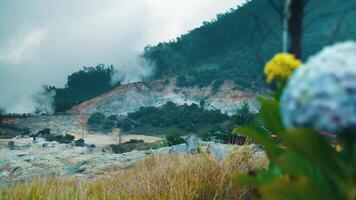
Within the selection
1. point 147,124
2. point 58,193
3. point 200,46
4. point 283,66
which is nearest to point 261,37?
point 283,66

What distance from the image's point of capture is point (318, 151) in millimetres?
1003

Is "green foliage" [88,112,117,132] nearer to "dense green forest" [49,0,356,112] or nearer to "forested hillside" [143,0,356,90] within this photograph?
"dense green forest" [49,0,356,112]

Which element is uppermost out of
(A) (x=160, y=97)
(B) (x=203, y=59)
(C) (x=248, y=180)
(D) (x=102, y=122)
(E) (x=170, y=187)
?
(B) (x=203, y=59)

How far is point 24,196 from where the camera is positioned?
13.8ft

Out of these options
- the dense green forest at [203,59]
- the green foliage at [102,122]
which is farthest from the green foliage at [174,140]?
the dense green forest at [203,59]

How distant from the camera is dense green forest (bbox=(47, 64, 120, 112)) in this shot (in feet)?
192

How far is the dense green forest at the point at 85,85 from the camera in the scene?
58469 millimetres

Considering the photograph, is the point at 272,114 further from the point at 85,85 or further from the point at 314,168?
the point at 85,85

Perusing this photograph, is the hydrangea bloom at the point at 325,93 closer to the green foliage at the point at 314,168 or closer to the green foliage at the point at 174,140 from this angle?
the green foliage at the point at 314,168

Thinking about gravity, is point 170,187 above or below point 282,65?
below

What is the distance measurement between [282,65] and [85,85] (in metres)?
60.6

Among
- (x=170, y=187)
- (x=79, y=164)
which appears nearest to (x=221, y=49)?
(x=79, y=164)

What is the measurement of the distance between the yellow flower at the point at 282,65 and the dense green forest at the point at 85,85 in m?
56.3

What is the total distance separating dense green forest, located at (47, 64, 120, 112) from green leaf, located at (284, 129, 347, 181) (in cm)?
5651
